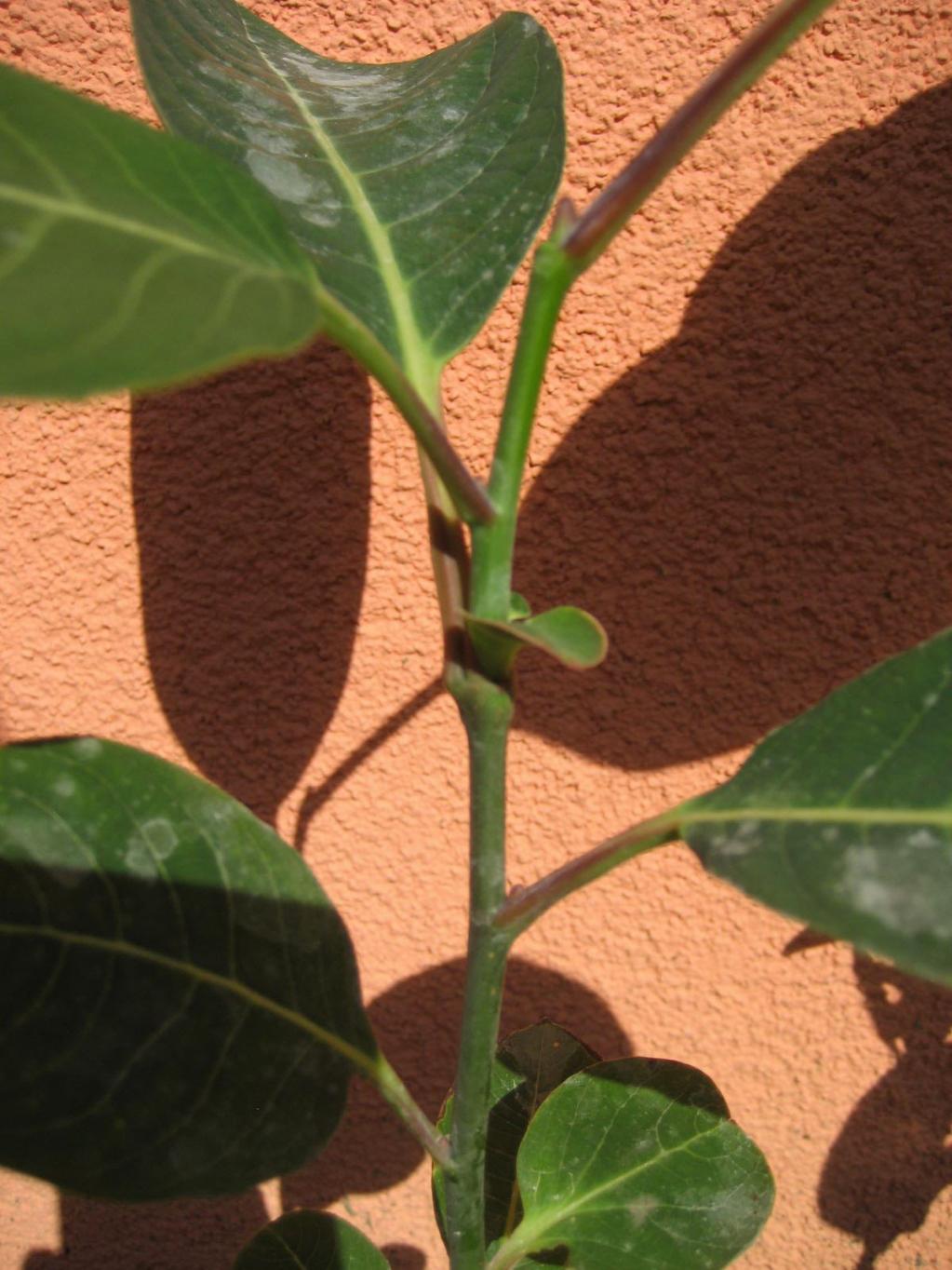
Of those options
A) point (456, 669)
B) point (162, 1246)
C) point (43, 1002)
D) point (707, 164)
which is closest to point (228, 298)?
point (456, 669)

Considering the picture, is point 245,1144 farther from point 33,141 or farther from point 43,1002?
point 33,141

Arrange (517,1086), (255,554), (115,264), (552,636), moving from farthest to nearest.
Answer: (255,554) < (517,1086) < (552,636) < (115,264)

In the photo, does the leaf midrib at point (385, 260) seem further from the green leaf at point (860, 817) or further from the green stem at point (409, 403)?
the green leaf at point (860, 817)

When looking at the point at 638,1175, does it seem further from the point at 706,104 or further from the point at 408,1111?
the point at 706,104

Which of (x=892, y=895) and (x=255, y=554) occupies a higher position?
(x=892, y=895)

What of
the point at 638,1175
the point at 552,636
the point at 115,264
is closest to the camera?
the point at 115,264

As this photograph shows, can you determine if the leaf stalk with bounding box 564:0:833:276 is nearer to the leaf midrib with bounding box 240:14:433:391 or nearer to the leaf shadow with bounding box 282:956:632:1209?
the leaf midrib with bounding box 240:14:433:391

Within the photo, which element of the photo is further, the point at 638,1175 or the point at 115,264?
the point at 638,1175

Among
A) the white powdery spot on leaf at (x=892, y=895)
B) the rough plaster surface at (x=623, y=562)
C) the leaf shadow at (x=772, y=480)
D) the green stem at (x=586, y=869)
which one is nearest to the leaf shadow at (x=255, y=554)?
the rough plaster surface at (x=623, y=562)

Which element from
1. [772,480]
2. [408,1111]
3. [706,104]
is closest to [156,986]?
[408,1111]
